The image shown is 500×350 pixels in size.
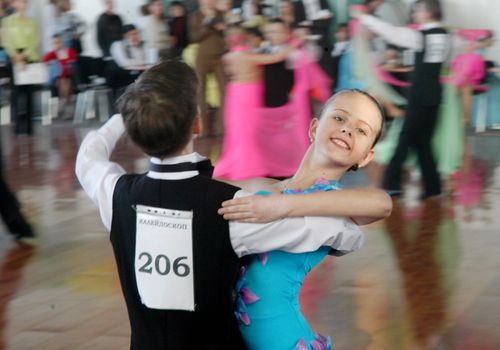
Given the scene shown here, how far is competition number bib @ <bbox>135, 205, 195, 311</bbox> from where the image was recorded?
5.75 ft

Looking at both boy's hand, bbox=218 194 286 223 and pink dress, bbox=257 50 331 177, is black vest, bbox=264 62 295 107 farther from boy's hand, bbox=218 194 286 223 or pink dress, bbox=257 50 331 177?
boy's hand, bbox=218 194 286 223

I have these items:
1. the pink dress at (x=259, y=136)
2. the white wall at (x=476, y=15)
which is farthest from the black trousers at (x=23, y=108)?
the white wall at (x=476, y=15)

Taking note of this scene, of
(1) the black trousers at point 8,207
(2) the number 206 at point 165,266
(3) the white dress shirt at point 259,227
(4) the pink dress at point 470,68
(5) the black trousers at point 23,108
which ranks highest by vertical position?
(3) the white dress shirt at point 259,227

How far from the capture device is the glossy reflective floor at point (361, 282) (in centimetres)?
394

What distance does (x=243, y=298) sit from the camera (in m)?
1.86

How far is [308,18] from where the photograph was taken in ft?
39.8

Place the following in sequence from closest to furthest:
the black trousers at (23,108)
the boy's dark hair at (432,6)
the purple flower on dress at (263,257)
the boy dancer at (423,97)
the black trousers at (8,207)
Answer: the purple flower on dress at (263,257) < the black trousers at (8,207) < the boy's dark hair at (432,6) < the boy dancer at (423,97) < the black trousers at (23,108)

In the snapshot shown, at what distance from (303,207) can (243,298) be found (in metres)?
0.25

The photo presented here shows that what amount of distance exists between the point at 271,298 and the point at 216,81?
9.88m

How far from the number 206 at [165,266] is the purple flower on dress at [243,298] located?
15cm

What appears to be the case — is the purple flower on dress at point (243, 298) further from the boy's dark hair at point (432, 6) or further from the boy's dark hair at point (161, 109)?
the boy's dark hair at point (432, 6)

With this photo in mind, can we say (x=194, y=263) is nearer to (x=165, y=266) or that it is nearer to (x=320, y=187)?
(x=165, y=266)

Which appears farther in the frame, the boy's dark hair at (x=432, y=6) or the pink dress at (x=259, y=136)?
the pink dress at (x=259, y=136)

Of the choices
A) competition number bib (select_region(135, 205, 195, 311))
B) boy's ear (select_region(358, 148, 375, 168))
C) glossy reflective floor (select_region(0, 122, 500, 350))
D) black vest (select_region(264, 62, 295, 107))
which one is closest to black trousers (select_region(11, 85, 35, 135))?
glossy reflective floor (select_region(0, 122, 500, 350))
